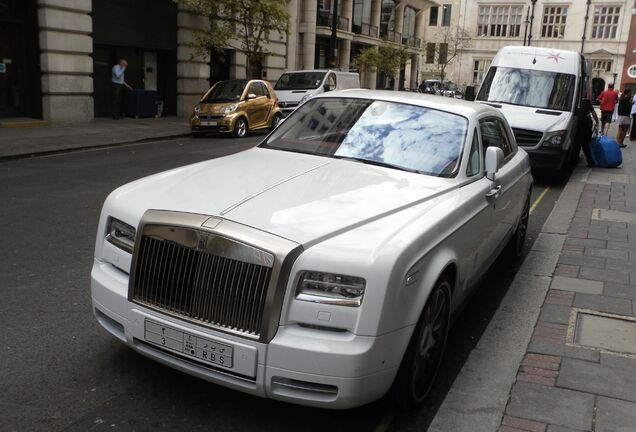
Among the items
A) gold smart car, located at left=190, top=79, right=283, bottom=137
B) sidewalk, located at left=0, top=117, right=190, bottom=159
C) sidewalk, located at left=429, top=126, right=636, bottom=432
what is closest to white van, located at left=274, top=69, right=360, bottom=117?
gold smart car, located at left=190, top=79, right=283, bottom=137

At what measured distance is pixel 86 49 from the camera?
18.7 metres

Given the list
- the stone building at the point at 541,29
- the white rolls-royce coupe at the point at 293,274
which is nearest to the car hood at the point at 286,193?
the white rolls-royce coupe at the point at 293,274

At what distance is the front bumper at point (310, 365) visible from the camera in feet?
9.07

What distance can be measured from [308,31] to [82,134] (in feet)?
74.9

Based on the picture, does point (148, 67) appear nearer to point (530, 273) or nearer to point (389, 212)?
point (530, 273)

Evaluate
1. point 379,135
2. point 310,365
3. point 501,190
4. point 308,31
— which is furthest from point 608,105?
point 310,365

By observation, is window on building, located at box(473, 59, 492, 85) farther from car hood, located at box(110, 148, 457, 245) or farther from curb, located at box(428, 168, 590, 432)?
car hood, located at box(110, 148, 457, 245)

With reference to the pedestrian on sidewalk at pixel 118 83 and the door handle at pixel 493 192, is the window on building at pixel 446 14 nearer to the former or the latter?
the pedestrian on sidewalk at pixel 118 83

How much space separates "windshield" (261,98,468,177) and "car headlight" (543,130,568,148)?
7190 millimetres

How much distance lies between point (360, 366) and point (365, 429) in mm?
577

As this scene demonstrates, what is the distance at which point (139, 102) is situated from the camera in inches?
837

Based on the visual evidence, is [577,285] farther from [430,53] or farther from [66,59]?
[430,53]

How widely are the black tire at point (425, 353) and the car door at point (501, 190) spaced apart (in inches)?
46.9

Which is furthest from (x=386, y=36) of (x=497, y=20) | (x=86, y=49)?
(x=86, y=49)
